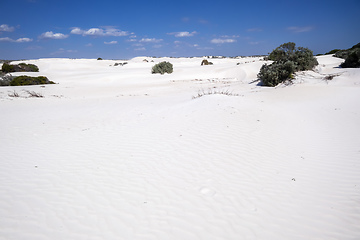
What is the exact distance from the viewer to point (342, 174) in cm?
391

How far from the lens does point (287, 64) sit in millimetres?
12312

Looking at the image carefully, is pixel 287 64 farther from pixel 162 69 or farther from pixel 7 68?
pixel 7 68

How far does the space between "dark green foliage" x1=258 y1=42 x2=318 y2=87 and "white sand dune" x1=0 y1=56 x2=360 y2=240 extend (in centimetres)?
485

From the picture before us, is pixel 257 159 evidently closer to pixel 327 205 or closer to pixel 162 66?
pixel 327 205

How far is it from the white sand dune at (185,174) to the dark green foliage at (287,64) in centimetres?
485

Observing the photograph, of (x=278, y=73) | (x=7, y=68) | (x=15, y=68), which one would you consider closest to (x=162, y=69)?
(x=278, y=73)

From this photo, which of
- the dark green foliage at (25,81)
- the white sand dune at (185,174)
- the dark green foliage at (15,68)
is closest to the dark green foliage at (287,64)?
the white sand dune at (185,174)

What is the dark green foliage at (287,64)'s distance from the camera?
1233 centimetres

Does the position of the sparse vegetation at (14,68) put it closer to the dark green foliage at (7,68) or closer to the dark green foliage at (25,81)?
the dark green foliage at (7,68)

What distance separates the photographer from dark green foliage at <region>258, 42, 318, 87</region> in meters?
12.3

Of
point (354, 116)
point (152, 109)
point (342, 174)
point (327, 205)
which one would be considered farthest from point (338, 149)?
point (152, 109)

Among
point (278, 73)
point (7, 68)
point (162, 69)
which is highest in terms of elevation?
point (7, 68)

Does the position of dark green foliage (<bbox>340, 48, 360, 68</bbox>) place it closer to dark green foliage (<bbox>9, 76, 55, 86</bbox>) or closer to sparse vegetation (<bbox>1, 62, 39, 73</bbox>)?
dark green foliage (<bbox>9, 76, 55, 86</bbox>)

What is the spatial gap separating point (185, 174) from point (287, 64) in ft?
37.3
